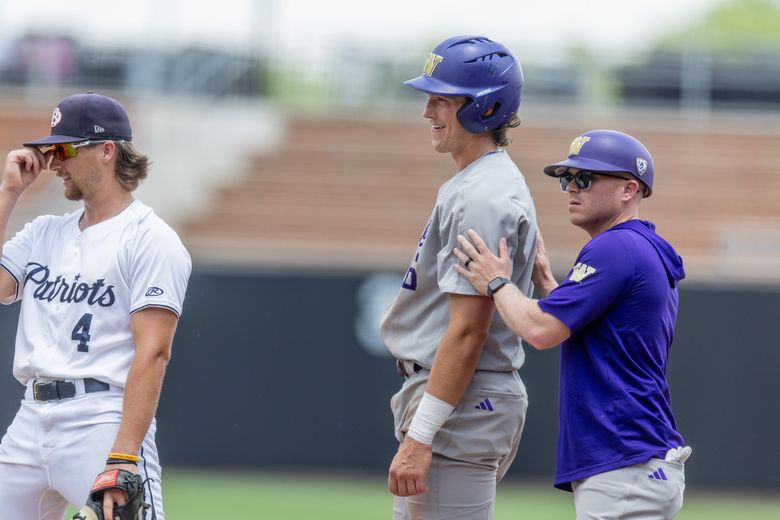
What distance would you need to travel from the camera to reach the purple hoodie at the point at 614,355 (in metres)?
4.21

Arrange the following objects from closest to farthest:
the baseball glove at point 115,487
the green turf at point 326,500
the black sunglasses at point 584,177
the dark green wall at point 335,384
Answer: the baseball glove at point 115,487
the black sunglasses at point 584,177
the green turf at point 326,500
the dark green wall at point 335,384

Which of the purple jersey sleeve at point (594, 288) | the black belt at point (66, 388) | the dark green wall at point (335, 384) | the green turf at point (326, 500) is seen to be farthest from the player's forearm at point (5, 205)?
the dark green wall at point (335, 384)

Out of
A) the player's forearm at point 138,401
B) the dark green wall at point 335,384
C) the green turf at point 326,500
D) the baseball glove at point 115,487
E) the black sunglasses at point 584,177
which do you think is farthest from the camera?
the dark green wall at point 335,384

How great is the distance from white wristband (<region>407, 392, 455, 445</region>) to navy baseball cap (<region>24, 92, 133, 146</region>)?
156 centimetres

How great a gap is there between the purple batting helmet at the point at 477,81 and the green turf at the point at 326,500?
549cm

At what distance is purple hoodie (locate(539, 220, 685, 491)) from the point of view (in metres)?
4.21

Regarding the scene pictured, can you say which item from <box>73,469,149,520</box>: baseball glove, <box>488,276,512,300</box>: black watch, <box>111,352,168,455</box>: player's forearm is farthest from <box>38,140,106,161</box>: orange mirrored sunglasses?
<box>488,276,512,300</box>: black watch

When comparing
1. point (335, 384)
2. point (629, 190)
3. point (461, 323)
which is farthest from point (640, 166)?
point (335, 384)

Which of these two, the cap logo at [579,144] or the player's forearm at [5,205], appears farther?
the player's forearm at [5,205]

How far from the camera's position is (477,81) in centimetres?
447

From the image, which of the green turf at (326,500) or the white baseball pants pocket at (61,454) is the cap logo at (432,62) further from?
the green turf at (326,500)

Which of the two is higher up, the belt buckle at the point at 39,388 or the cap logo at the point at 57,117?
the cap logo at the point at 57,117

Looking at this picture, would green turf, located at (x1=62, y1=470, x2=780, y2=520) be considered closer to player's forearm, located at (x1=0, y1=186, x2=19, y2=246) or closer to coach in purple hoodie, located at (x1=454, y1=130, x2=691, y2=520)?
player's forearm, located at (x1=0, y1=186, x2=19, y2=246)

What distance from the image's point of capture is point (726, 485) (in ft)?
37.5
